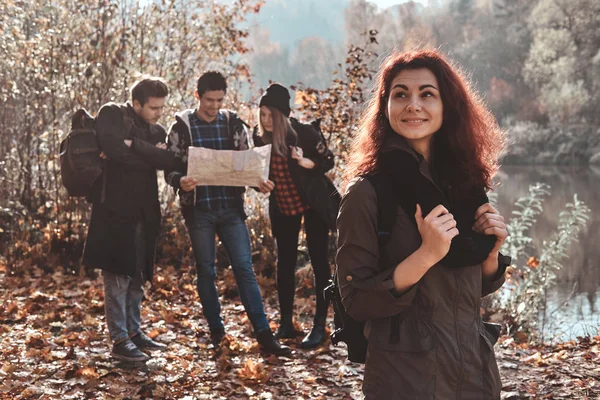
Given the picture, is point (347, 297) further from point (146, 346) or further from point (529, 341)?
point (529, 341)

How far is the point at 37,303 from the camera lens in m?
6.45

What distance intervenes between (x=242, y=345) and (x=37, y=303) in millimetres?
2528

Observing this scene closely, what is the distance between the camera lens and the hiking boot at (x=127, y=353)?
15.6 feet

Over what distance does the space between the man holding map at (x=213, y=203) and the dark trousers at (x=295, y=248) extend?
363mm

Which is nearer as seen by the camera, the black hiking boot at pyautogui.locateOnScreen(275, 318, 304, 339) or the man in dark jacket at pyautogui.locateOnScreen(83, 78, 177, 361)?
the man in dark jacket at pyautogui.locateOnScreen(83, 78, 177, 361)

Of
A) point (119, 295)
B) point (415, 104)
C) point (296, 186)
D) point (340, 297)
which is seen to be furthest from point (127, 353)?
point (415, 104)

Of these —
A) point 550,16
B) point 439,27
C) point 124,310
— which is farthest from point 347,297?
point 439,27

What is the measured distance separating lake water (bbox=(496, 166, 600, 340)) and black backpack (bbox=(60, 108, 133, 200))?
5.09 m

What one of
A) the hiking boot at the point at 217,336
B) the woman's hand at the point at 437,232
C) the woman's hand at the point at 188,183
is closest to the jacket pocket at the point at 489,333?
the woman's hand at the point at 437,232

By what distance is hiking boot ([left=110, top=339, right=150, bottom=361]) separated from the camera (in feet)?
15.6

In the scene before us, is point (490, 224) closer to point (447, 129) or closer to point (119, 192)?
point (447, 129)

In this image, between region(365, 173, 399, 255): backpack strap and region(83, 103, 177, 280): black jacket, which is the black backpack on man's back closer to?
region(83, 103, 177, 280): black jacket

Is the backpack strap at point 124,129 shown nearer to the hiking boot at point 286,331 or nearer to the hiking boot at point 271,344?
the hiking boot at point 271,344

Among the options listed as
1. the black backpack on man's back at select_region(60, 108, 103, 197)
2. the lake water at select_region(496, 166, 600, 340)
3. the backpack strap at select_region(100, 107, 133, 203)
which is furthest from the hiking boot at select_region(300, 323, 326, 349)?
the lake water at select_region(496, 166, 600, 340)
